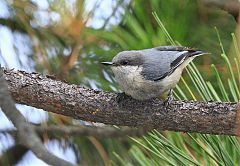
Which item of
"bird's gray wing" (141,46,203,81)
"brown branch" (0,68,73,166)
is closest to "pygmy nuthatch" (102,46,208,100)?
"bird's gray wing" (141,46,203,81)

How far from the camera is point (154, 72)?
0.80 m

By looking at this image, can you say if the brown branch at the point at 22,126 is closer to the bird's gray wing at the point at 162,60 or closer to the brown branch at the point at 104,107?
the brown branch at the point at 104,107

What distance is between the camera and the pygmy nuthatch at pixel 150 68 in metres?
0.76

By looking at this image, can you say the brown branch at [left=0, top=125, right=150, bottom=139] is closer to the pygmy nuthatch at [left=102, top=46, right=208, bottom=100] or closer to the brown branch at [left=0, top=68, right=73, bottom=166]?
the pygmy nuthatch at [left=102, top=46, right=208, bottom=100]

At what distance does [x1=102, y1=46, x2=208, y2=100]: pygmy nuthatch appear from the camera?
2.48 feet

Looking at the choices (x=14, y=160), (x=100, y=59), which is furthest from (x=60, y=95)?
(x=14, y=160)

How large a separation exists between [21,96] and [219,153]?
0.87 feet

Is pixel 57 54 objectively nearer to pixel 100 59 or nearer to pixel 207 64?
pixel 100 59

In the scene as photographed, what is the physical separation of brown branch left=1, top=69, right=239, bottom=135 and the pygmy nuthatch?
87mm

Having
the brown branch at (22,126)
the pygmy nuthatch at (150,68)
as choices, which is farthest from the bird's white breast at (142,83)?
the brown branch at (22,126)

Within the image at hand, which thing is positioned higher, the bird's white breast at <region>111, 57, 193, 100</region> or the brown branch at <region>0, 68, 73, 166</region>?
the bird's white breast at <region>111, 57, 193, 100</region>

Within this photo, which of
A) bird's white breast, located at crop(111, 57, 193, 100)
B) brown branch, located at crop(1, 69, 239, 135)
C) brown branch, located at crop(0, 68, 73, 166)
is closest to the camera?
brown branch, located at crop(0, 68, 73, 166)

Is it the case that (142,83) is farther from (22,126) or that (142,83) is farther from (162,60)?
(22,126)

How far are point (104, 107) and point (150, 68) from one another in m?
0.19
